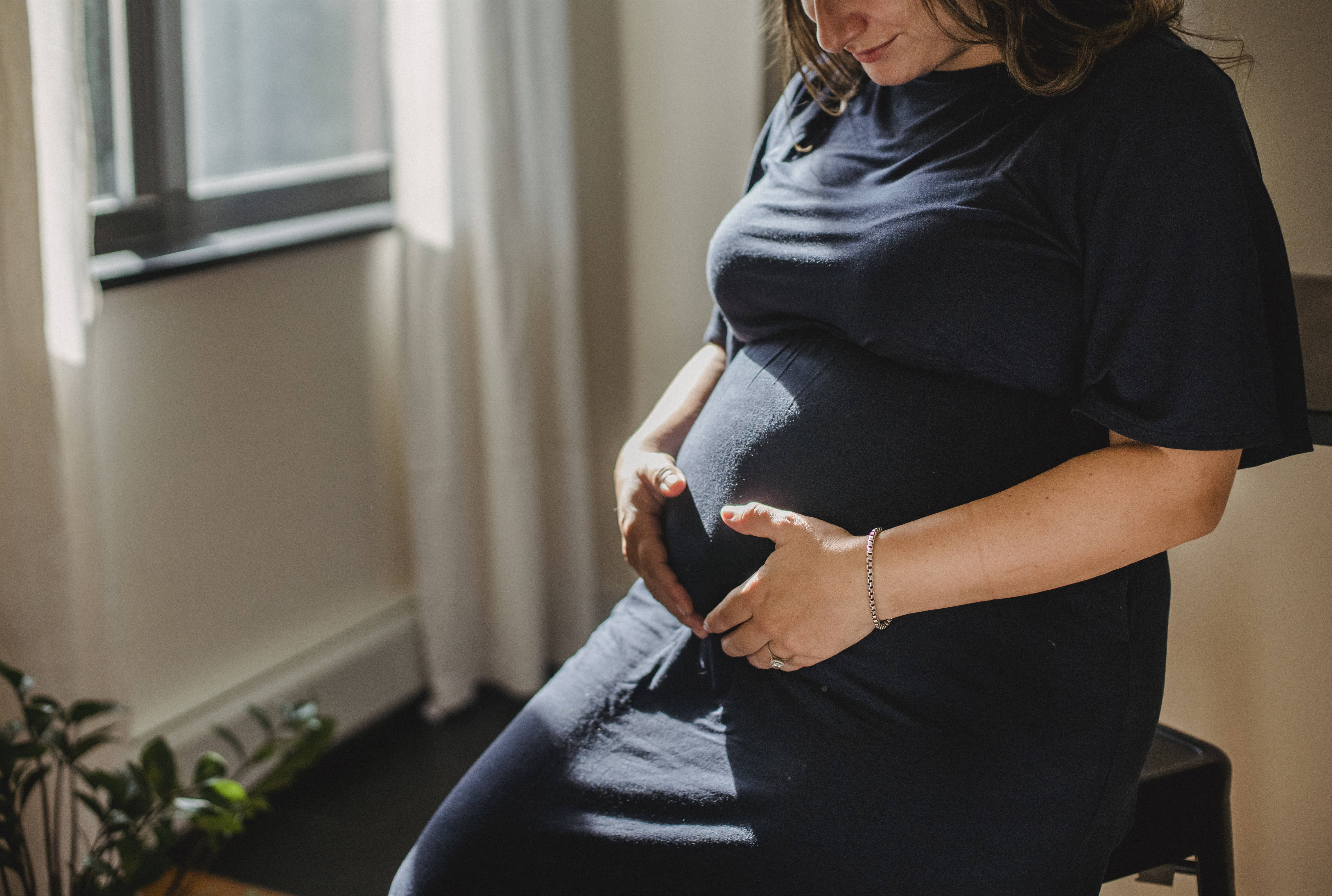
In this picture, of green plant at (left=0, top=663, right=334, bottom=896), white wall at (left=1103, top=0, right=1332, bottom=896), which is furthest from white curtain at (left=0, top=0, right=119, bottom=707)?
white wall at (left=1103, top=0, right=1332, bottom=896)

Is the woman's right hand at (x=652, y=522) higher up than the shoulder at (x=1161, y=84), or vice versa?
the shoulder at (x=1161, y=84)

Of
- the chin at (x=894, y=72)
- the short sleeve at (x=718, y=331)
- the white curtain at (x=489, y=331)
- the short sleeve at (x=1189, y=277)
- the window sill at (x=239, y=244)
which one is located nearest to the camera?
the short sleeve at (x=1189, y=277)

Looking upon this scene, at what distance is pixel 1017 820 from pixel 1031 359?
0.36 meters

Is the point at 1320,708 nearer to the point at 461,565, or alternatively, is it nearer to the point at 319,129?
the point at 461,565

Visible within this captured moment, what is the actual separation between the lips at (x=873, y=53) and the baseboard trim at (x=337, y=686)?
1.45 meters

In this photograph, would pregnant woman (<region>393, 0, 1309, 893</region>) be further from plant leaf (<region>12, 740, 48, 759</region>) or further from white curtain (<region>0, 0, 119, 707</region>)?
white curtain (<region>0, 0, 119, 707</region>)

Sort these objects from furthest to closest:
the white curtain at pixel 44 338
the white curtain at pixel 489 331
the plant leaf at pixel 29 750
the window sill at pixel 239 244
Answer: the white curtain at pixel 489 331, the window sill at pixel 239 244, the white curtain at pixel 44 338, the plant leaf at pixel 29 750

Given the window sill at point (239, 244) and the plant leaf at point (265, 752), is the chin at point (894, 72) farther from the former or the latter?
the window sill at point (239, 244)

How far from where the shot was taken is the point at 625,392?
102 inches

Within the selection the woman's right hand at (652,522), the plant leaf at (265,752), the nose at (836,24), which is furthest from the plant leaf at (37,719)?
the nose at (836,24)

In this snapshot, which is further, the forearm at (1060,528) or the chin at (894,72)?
the chin at (894,72)

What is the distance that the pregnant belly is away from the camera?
0.91 metres

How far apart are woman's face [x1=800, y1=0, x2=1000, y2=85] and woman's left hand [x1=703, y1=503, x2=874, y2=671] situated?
1.33 feet

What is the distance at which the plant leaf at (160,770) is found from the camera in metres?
1.22
